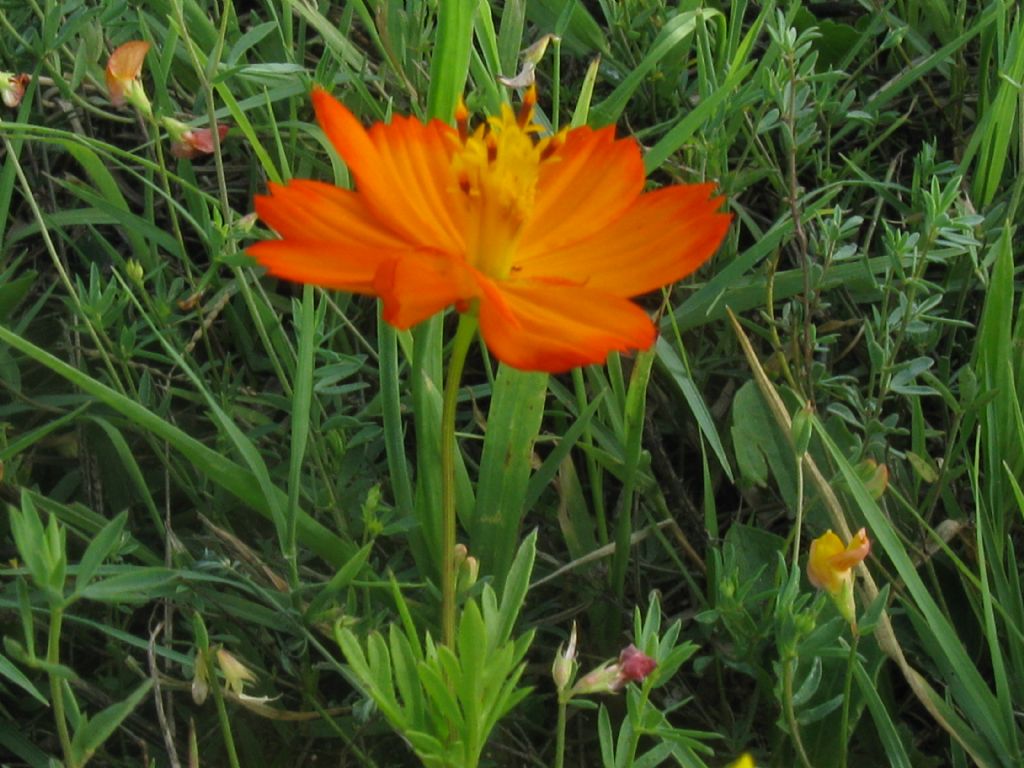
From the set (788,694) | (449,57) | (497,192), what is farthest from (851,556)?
(449,57)

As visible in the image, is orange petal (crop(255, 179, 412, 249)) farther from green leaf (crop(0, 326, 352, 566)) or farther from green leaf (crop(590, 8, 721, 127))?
green leaf (crop(590, 8, 721, 127))

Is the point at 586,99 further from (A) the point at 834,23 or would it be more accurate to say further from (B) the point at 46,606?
(B) the point at 46,606

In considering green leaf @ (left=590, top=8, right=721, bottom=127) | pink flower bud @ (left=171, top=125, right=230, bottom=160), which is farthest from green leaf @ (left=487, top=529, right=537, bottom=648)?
green leaf @ (left=590, top=8, right=721, bottom=127)

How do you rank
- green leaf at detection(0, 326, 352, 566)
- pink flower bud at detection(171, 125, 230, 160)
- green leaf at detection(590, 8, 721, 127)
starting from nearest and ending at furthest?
green leaf at detection(0, 326, 352, 566) < pink flower bud at detection(171, 125, 230, 160) < green leaf at detection(590, 8, 721, 127)

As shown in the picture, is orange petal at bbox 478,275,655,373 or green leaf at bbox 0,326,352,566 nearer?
orange petal at bbox 478,275,655,373

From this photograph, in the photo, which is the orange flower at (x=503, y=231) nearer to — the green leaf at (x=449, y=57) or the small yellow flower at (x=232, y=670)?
the green leaf at (x=449, y=57)

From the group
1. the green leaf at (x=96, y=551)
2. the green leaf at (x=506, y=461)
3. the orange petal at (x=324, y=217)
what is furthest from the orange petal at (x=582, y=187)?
the green leaf at (x=96, y=551)
